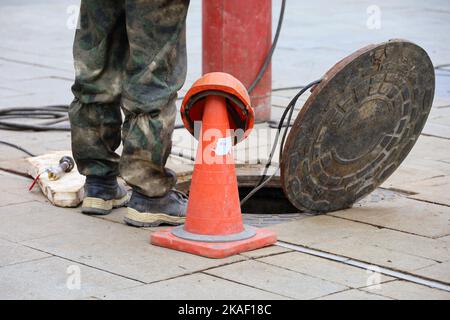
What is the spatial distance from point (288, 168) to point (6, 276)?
58.8 inches

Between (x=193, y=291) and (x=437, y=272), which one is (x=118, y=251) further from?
(x=437, y=272)

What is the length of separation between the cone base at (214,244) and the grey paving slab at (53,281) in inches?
17.9

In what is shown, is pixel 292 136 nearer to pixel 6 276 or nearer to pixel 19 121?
pixel 6 276

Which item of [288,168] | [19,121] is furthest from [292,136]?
[19,121]

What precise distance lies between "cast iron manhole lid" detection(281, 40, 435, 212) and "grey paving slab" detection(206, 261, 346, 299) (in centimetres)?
69

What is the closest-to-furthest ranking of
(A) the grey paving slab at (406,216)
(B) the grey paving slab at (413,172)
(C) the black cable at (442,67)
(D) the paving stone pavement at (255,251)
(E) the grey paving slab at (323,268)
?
1. (D) the paving stone pavement at (255,251)
2. (E) the grey paving slab at (323,268)
3. (A) the grey paving slab at (406,216)
4. (B) the grey paving slab at (413,172)
5. (C) the black cable at (442,67)

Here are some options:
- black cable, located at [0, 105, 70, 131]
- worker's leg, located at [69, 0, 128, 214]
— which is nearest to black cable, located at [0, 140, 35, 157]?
black cable, located at [0, 105, 70, 131]

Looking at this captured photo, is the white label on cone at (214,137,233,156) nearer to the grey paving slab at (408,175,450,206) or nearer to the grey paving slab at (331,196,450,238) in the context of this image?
the grey paving slab at (331,196,450,238)

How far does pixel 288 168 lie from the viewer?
4855 mm

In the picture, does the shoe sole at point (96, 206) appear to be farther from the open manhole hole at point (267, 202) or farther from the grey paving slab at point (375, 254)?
the grey paving slab at point (375, 254)

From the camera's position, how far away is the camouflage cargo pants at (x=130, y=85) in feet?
15.8

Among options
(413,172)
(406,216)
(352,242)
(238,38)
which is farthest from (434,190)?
(238,38)

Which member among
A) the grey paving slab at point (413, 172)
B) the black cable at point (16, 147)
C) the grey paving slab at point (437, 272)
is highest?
the black cable at point (16, 147)

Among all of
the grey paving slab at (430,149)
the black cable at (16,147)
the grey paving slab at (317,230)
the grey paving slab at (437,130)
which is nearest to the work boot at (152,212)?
the grey paving slab at (317,230)
